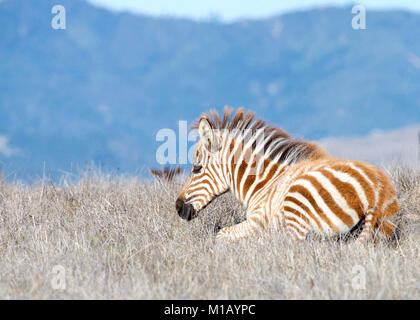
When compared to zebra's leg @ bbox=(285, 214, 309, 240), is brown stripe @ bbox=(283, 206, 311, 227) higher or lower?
higher

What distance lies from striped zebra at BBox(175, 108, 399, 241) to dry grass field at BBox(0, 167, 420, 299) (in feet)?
0.84

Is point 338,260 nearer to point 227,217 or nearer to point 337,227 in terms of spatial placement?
point 337,227

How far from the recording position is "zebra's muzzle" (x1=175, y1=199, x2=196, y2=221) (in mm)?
6921

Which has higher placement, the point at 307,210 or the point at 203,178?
the point at 203,178

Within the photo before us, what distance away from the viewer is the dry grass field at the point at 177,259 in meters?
4.48

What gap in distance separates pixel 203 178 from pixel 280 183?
111 centimetres

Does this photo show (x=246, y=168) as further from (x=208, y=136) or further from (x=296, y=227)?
(x=296, y=227)

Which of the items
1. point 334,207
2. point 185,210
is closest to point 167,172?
point 185,210

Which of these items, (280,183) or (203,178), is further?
(203,178)

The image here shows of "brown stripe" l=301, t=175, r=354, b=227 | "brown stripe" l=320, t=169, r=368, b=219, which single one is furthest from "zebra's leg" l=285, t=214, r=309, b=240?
"brown stripe" l=320, t=169, r=368, b=219

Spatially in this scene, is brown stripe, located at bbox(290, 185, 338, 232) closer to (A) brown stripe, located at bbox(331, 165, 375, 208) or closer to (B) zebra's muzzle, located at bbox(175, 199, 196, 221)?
(A) brown stripe, located at bbox(331, 165, 375, 208)

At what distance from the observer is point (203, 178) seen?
22.5 feet

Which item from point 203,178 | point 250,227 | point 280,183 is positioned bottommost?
point 250,227

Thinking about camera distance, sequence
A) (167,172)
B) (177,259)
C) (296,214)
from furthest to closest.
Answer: (167,172), (296,214), (177,259)
